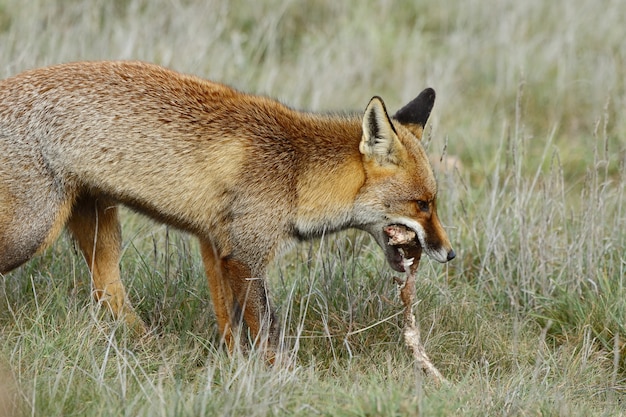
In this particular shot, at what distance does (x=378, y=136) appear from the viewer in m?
5.41

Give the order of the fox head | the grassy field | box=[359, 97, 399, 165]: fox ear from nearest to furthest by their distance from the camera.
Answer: the grassy field
box=[359, 97, 399, 165]: fox ear
the fox head

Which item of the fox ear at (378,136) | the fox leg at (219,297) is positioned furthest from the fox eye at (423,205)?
the fox leg at (219,297)

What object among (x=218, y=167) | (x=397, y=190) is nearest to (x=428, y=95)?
(x=397, y=190)

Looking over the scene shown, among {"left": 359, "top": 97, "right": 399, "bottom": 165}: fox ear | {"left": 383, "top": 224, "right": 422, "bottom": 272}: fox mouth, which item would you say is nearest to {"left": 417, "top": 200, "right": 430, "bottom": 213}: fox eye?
{"left": 383, "top": 224, "right": 422, "bottom": 272}: fox mouth

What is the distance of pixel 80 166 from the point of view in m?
5.31

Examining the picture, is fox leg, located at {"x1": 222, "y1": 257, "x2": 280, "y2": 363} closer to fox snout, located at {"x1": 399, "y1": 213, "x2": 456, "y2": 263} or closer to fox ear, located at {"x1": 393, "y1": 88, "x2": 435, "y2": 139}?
fox snout, located at {"x1": 399, "y1": 213, "x2": 456, "y2": 263}

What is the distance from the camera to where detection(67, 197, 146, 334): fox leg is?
5895mm

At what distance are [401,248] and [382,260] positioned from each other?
1302 millimetres

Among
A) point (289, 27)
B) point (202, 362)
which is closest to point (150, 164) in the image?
point (202, 362)

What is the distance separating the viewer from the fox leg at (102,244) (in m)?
5.89

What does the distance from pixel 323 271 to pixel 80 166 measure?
179cm

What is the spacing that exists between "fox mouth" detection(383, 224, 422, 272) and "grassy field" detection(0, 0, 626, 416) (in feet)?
1.26

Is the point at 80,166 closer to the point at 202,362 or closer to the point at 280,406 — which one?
the point at 202,362

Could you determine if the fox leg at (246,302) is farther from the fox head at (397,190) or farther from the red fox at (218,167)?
the fox head at (397,190)
